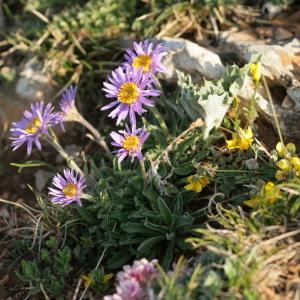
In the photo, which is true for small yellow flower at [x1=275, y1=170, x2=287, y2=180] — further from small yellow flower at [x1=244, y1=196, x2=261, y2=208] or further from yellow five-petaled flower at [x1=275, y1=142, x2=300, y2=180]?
small yellow flower at [x1=244, y1=196, x2=261, y2=208]

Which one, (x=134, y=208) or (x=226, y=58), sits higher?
(x=226, y=58)

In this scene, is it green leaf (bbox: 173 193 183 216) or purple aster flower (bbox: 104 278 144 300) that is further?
green leaf (bbox: 173 193 183 216)

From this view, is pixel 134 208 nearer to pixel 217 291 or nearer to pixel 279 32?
pixel 217 291

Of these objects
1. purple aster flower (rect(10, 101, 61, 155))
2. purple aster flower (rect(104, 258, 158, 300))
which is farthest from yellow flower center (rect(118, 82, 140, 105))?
purple aster flower (rect(104, 258, 158, 300))

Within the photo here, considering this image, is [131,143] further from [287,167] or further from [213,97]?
[287,167]

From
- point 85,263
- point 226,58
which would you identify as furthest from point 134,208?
point 226,58
